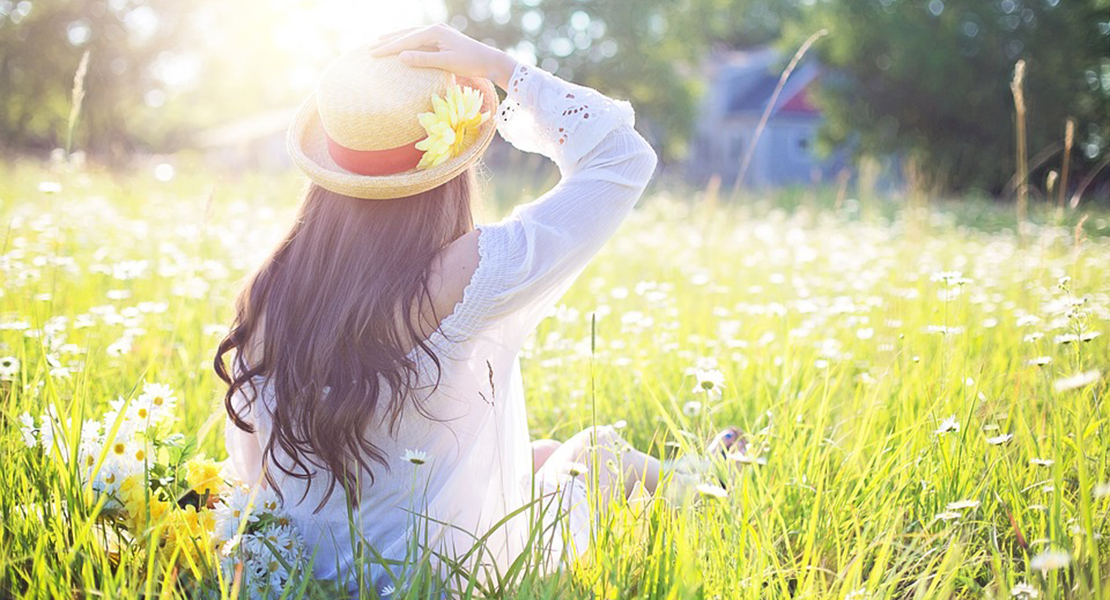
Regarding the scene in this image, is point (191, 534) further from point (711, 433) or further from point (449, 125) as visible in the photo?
point (711, 433)

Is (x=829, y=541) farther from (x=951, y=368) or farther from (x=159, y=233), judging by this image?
(x=159, y=233)

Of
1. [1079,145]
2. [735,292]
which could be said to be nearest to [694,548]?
[735,292]

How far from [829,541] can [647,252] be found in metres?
4.47

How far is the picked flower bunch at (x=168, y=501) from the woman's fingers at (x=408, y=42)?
2.54ft

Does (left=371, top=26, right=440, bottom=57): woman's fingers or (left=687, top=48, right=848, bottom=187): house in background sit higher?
(left=371, top=26, right=440, bottom=57): woman's fingers

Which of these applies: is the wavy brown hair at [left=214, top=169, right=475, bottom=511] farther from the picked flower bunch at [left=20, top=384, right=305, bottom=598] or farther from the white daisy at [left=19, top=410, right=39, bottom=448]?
the white daisy at [left=19, top=410, right=39, bottom=448]

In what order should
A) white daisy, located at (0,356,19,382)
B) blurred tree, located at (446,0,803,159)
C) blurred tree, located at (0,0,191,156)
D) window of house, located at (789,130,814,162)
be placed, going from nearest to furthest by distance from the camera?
white daisy, located at (0,356,19,382), blurred tree, located at (0,0,191,156), blurred tree, located at (446,0,803,159), window of house, located at (789,130,814,162)

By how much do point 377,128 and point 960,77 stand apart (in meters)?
20.5

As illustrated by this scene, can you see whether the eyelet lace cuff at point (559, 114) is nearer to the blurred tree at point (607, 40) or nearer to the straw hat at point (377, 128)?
the straw hat at point (377, 128)

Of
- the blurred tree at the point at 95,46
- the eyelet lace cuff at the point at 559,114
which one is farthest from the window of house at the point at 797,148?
the eyelet lace cuff at the point at 559,114

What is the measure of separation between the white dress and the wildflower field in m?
0.13

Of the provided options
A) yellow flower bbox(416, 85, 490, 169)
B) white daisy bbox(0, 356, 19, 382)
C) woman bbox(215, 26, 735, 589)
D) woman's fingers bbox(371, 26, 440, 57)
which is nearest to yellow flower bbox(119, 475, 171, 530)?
woman bbox(215, 26, 735, 589)

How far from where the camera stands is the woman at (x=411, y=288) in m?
1.72

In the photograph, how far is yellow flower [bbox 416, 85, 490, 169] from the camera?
172 cm
